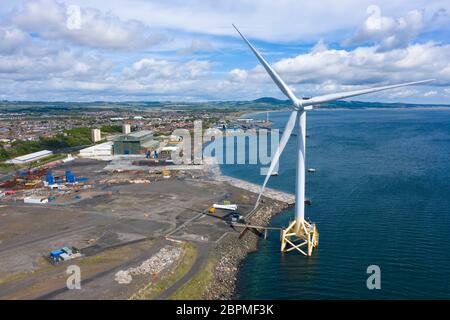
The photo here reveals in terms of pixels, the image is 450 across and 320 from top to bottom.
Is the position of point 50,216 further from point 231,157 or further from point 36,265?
point 231,157

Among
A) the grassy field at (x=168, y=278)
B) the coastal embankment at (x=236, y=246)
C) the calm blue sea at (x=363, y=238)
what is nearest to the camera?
the grassy field at (x=168, y=278)

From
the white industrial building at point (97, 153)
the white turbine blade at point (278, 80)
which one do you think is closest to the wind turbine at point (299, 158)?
the white turbine blade at point (278, 80)

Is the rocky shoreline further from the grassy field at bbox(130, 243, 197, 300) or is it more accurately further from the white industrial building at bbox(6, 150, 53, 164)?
the white industrial building at bbox(6, 150, 53, 164)

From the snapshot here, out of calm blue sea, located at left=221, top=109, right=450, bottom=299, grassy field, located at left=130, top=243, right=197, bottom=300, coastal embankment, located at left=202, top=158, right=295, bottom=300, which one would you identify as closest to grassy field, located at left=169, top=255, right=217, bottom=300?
coastal embankment, located at left=202, top=158, right=295, bottom=300

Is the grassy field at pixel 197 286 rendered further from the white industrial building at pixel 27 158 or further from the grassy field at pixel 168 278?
the white industrial building at pixel 27 158

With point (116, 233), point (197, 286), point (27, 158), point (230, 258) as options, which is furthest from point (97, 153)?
point (197, 286)
